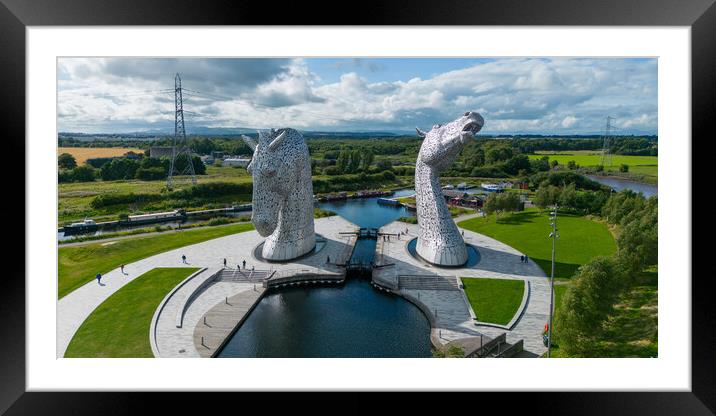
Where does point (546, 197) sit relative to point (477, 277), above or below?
above

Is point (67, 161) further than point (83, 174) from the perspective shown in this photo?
No

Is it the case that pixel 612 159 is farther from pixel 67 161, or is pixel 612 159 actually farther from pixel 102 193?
pixel 67 161

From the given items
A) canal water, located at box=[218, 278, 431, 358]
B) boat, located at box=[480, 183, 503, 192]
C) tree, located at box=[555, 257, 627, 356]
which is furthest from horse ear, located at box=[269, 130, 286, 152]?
boat, located at box=[480, 183, 503, 192]

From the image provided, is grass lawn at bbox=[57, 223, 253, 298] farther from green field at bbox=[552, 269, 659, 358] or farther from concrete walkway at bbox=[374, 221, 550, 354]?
green field at bbox=[552, 269, 659, 358]

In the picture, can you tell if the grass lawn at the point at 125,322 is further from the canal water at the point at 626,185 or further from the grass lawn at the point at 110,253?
the canal water at the point at 626,185

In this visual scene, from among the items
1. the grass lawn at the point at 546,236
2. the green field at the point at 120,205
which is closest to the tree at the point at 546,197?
the grass lawn at the point at 546,236

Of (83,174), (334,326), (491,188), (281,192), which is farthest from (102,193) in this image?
(491,188)
